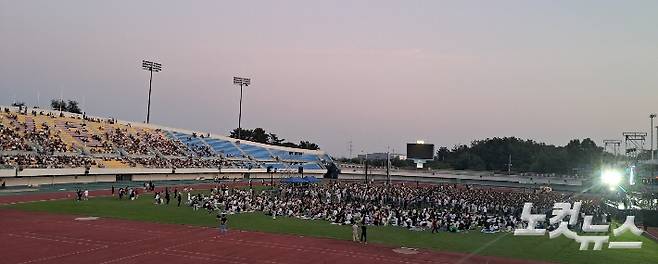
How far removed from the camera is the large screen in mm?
97688

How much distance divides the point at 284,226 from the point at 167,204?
1546cm

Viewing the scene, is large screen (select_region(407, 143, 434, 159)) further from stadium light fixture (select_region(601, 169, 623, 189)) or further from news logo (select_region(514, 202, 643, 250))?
news logo (select_region(514, 202, 643, 250))

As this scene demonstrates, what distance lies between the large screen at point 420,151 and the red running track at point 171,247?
69147mm

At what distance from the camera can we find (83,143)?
220 ft

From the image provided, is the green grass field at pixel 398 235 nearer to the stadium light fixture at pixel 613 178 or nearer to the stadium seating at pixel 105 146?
the stadium seating at pixel 105 146

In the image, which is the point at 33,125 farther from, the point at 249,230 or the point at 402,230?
the point at 402,230

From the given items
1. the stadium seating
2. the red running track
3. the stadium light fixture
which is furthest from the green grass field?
the stadium light fixture

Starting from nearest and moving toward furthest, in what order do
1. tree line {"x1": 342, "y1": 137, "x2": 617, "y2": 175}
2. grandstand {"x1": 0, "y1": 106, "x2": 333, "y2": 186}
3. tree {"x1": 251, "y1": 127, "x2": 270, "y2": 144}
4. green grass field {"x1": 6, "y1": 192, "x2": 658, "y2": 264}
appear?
green grass field {"x1": 6, "y1": 192, "x2": 658, "y2": 264} < grandstand {"x1": 0, "y1": 106, "x2": 333, "y2": 186} < tree line {"x1": 342, "y1": 137, "x2": 617, "y2": 175} < tree {"x1": 251, "y1": 127, "x2": 270, "y2": 144}

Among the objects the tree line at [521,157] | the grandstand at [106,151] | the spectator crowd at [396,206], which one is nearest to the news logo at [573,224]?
the spectator crowd at [396,206]

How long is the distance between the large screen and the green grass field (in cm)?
6053

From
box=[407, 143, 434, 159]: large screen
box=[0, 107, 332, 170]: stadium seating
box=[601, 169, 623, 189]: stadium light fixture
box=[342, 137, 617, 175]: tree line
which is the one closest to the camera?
box=[601, 169, 623, 189]: stadium light fixture

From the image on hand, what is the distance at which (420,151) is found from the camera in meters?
98.1

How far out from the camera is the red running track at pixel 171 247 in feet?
78.9

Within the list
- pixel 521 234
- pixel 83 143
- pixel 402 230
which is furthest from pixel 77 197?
pixel 521 234
